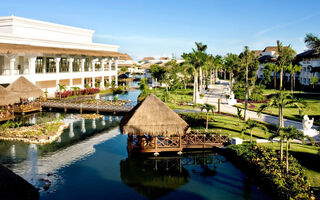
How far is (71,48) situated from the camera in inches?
1932

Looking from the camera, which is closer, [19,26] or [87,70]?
[19,26]

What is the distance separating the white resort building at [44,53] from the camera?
1478 inches

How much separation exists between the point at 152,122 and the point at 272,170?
773 cm

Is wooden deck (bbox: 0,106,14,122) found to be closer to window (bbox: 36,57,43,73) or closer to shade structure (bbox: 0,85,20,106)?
shade structure (bbox: 0,85,20,106)

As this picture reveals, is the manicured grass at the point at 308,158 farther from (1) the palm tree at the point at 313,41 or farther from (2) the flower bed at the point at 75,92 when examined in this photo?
(2) the flower bed at the point at 75,92

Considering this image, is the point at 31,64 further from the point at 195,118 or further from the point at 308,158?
the point at 308,158

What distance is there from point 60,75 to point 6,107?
16.6 m

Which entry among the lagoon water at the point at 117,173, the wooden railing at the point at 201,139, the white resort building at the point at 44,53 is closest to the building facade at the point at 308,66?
the white resort building at the point at 44,53

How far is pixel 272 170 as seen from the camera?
15.2m

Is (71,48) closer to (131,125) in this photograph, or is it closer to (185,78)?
(185,78)

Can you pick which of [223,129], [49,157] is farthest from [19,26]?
[223,129]

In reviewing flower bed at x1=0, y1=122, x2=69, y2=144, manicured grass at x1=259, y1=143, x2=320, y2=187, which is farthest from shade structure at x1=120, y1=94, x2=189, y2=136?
flower bed at x1=0, y1=122, x2=69, y2=144

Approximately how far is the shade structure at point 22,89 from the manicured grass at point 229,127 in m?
19.0

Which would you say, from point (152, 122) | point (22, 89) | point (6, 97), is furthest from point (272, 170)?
point (22, 89)
